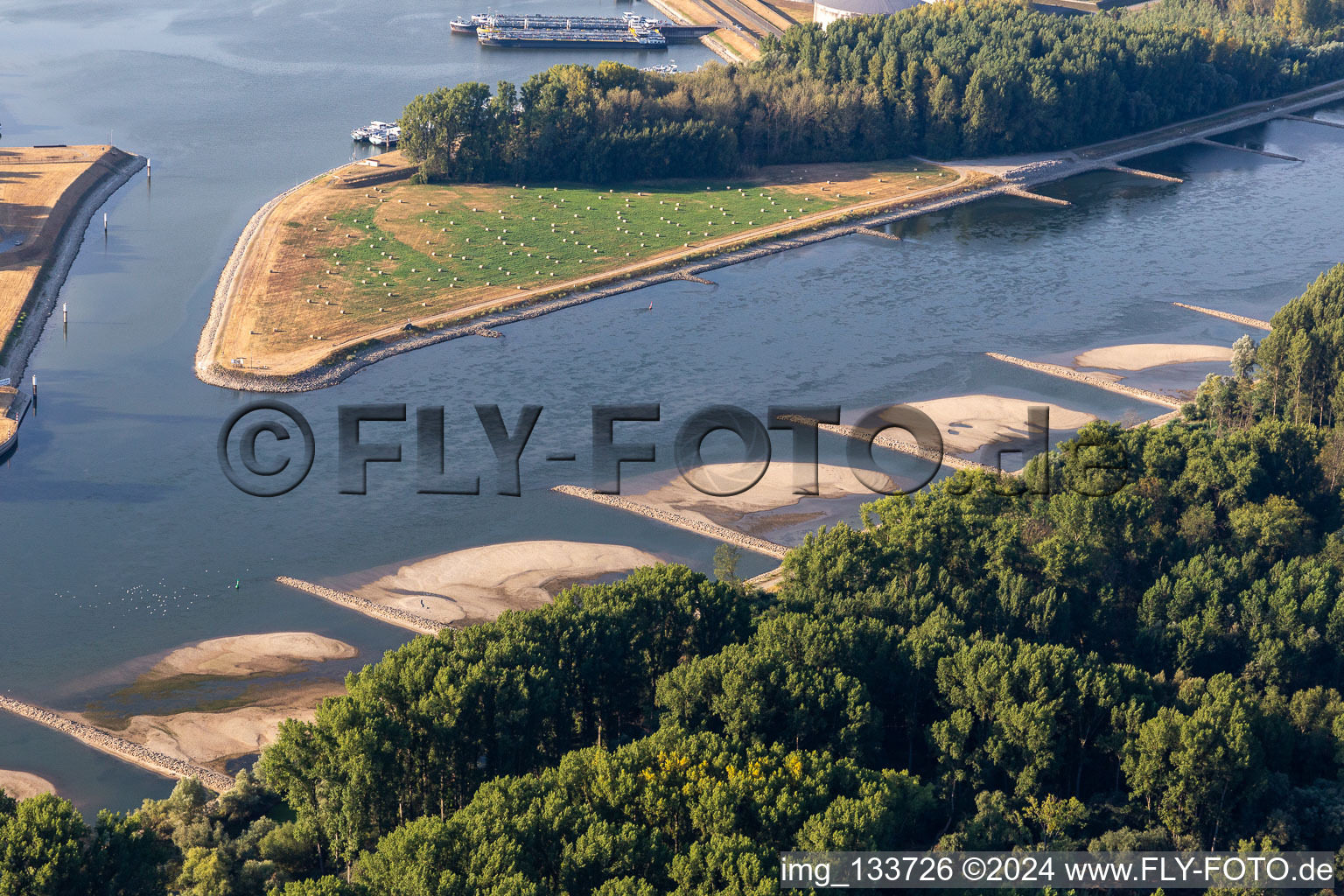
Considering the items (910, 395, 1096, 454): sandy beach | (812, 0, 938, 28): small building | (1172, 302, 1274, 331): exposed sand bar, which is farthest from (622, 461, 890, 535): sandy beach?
(812, 0, 938, 28): small building

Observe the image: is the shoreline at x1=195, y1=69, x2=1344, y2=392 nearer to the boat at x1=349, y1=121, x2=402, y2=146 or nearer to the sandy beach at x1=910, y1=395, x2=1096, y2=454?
the boat at x1=349, y1=121, x2=402, y2=146

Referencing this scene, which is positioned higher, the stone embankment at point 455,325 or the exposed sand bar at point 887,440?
the stone embankment at point 455,325

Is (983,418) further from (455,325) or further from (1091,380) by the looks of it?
(455,325)

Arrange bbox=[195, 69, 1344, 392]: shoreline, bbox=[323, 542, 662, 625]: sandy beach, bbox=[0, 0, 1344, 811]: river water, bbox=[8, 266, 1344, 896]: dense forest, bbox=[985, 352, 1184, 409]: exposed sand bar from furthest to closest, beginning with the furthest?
bbox=[985, 352, 1184, 409]: exposed sand bar, bbox=[195, 69, 1344, 392]: shoreline, bbox=[0, 0, 1344, 811]: river water, bbox=[323, 542, 662, 625]: sandy beach, bbox=[8, 266, 1344, 896]: dense forest

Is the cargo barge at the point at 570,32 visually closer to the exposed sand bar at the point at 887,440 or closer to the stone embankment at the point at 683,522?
the exposed sand bar at the point at 887,440

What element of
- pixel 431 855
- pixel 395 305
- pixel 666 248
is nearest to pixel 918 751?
pixel 431 855

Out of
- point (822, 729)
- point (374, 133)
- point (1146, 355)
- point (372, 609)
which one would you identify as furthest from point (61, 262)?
point (1146, 355)

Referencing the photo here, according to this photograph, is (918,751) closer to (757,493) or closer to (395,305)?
(757,493)

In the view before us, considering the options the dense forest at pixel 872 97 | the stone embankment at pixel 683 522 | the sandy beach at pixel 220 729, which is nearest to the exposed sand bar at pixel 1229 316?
the dense forest at pixel 872 97
